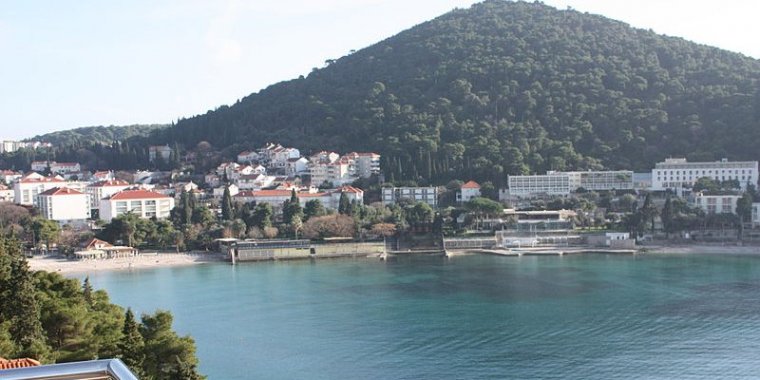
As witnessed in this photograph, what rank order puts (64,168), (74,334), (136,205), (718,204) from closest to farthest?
(74,334) → (718,204) → (136,205) → (64,168)

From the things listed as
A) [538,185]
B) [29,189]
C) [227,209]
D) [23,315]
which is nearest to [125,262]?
[227,209]

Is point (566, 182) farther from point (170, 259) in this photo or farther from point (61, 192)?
point (61, 192)

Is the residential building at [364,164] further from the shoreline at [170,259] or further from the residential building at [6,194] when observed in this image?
the residential building at [6,194]

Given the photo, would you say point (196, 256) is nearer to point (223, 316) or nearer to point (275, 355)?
point (223, 316)

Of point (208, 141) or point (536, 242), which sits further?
point (208, 141)

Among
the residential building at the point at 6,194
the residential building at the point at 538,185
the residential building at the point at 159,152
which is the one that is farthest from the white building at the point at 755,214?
the residential building at the point at 6,194

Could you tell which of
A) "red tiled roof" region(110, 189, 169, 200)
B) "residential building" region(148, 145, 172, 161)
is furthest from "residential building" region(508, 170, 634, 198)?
"residential building" region(148, 145, 172, 161)

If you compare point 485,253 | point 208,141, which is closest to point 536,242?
point 485,253

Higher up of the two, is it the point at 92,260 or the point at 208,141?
the point at 208,141
